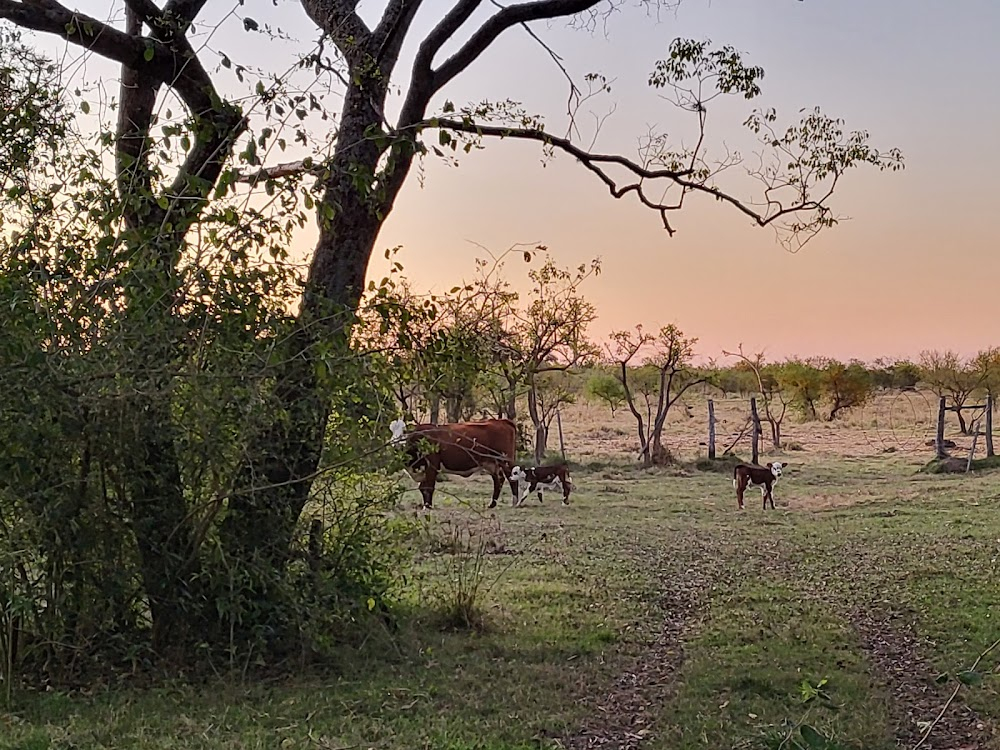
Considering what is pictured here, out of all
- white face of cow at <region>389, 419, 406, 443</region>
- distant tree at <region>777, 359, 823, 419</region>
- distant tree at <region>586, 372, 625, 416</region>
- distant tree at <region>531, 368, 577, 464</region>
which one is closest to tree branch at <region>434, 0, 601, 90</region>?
white face of cow at <region>389, 419, 406, 443</region>

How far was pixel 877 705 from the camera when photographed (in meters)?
4.46

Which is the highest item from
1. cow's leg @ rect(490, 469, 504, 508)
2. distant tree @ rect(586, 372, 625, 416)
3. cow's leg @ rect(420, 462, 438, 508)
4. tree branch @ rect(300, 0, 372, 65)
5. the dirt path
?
tree branch @ rect(300, 0, 372, 65)

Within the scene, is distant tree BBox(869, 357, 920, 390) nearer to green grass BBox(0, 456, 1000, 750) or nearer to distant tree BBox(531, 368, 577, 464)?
distant tree BBox(531, 368, 577, 464)

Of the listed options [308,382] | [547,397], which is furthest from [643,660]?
[547,397]

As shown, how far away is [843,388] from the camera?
33844mm

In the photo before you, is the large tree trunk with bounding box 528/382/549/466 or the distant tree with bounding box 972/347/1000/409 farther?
the distant tree with bounding box 972/347/1000/409

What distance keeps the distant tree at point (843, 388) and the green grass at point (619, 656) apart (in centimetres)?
2438

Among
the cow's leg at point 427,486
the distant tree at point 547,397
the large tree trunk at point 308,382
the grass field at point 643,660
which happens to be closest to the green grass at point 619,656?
the grass field at point 643,660

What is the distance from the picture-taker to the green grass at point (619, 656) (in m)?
4.05

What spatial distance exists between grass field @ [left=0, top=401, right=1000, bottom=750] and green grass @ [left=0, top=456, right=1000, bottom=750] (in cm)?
2

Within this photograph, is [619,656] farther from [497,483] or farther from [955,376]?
[955,376]

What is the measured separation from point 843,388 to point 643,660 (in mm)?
30638

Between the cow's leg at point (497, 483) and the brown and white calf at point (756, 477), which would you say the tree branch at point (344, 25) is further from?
the brown and white calf at point (756, 477)

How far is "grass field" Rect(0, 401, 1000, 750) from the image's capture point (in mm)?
4055
